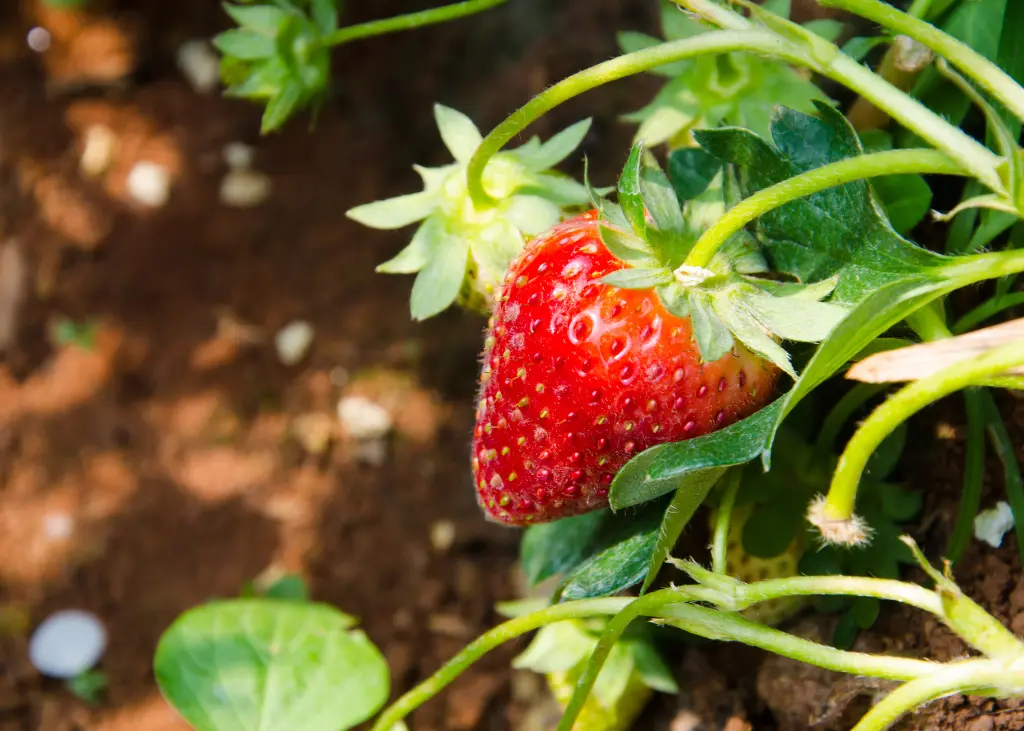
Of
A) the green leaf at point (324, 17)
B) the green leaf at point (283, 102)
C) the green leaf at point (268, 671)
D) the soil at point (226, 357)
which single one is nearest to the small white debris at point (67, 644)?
the soil at point (226, 357)

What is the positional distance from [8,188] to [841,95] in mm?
1145

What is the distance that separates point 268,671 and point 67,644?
46 cm

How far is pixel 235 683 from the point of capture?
0.86m

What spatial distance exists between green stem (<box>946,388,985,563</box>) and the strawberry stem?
9.1 inches

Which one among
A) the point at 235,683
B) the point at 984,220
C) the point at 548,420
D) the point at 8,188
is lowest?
the point at 235,683

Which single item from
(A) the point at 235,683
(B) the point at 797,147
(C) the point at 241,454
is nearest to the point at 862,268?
(B) the point at 797,147

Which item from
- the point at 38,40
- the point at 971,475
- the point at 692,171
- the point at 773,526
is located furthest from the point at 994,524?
the point at 38,40

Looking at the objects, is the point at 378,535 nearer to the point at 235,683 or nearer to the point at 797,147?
the point at 235,683

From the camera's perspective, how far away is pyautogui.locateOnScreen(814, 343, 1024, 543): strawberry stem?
47 centimetres

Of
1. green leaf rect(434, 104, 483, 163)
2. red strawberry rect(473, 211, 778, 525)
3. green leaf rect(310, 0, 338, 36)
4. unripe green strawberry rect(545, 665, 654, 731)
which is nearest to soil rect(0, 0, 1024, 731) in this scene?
unripe green strawberry rect(545, 665, 654, 731)

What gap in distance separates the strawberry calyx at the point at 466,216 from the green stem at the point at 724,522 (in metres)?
0.24

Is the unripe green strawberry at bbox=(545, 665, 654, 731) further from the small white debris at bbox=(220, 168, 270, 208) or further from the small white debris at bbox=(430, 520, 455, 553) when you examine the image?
the small white debris at bbox=(220, 168, 270, 208)

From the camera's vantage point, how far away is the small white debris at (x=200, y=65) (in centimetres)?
134

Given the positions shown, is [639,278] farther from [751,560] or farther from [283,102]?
[283,102]
